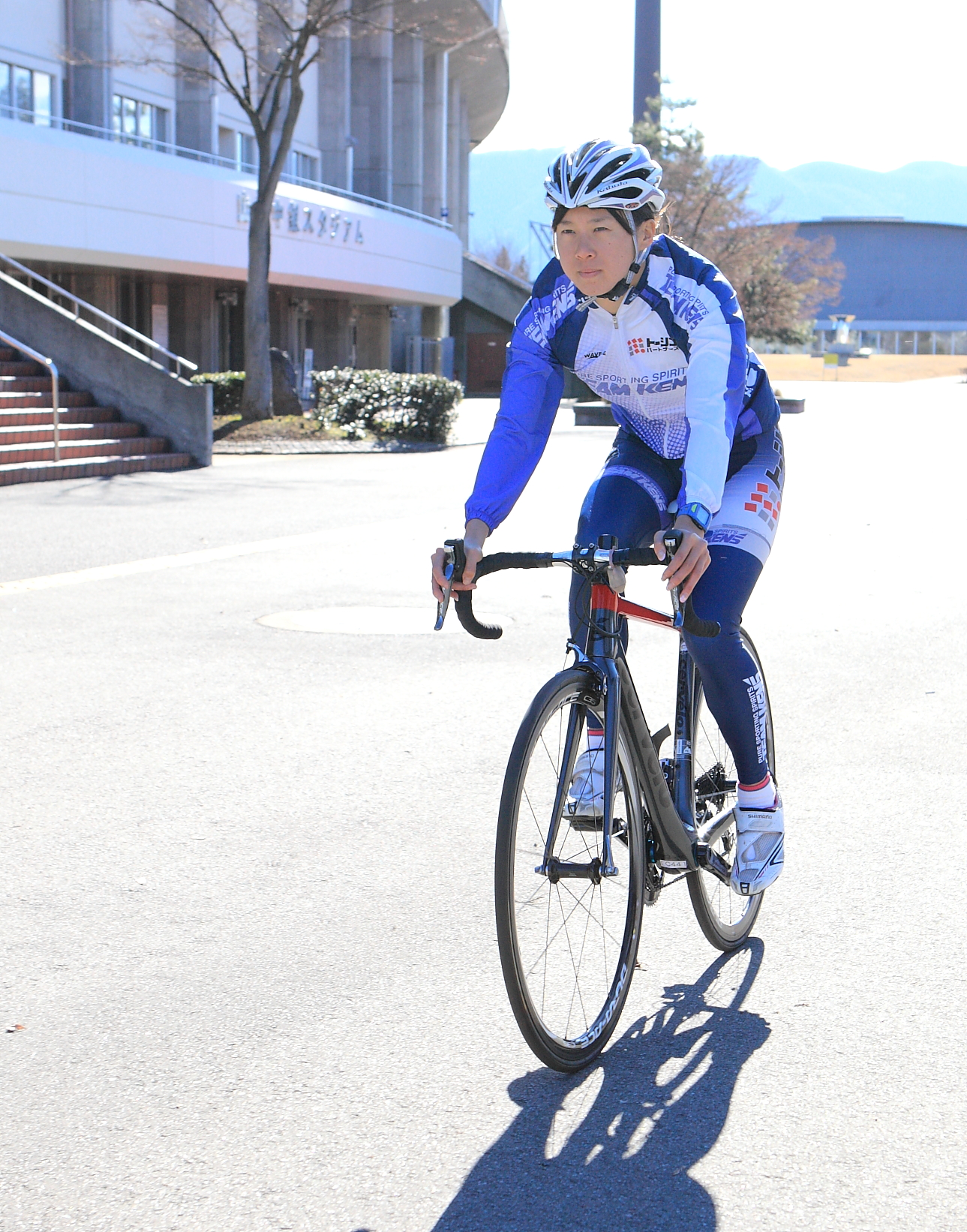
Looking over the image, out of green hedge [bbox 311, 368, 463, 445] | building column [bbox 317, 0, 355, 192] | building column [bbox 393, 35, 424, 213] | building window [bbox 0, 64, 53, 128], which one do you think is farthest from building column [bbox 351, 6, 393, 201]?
green hedge [bbox 311, 368, 463, 445]

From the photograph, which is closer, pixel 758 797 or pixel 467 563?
pixel 467 563

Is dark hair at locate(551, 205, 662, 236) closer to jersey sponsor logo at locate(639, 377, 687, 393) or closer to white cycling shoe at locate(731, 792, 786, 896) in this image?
jersey sponsor logo at locate(639, 377, 687, 393)

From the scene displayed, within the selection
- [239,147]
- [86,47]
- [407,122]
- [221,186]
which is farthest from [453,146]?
[86,47]

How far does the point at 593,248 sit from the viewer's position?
11.7 ft

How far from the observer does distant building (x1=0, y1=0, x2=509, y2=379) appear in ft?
104

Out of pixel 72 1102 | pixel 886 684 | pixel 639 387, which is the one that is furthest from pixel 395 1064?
pixel 886 684

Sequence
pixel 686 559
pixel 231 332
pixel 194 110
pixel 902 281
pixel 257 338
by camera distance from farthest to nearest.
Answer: pixel 902 281 → pixel 231 332 → pixel 194 110 → pixel 257 338 → pixel 686 559

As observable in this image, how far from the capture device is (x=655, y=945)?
421 cm

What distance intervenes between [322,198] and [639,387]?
1558 inches

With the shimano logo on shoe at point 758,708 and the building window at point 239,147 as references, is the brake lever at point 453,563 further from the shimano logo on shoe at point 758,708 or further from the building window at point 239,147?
the building window at point 239,147

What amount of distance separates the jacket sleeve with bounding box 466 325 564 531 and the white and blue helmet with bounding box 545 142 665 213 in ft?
1.11

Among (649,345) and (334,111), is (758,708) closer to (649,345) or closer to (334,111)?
(649,345)

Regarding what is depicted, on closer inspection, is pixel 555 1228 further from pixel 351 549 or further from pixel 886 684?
pixel 351 549

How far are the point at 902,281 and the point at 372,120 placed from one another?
11238 centimetres
